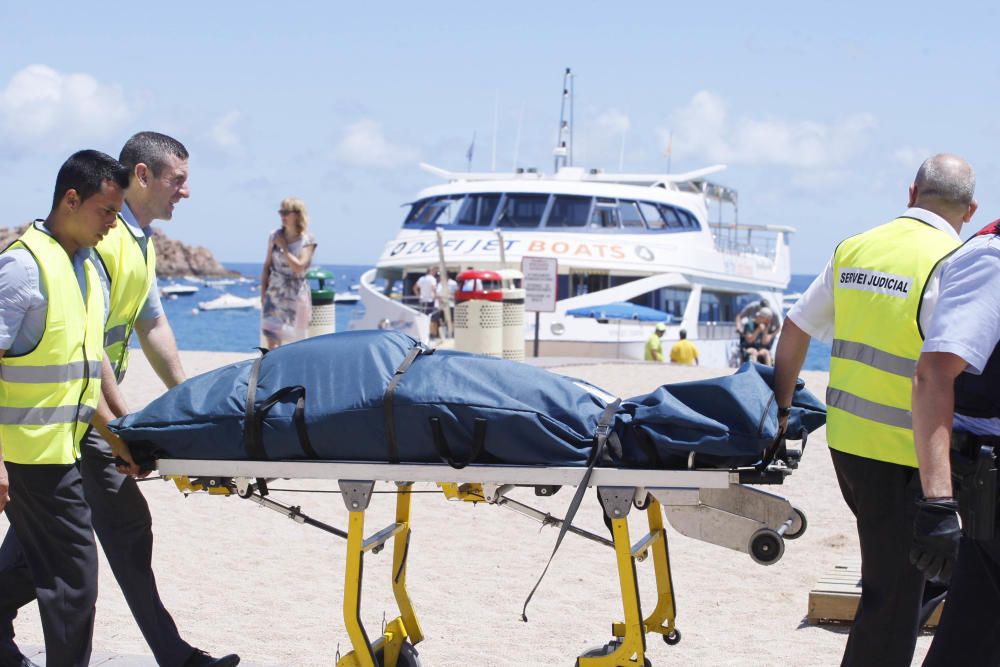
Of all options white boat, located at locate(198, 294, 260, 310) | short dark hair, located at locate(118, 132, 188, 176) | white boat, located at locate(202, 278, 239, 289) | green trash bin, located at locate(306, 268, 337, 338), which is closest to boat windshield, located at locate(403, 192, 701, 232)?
green trash bin, located at locate(306, 268, 337, 338)

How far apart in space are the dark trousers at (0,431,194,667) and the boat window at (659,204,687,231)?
22.9 m

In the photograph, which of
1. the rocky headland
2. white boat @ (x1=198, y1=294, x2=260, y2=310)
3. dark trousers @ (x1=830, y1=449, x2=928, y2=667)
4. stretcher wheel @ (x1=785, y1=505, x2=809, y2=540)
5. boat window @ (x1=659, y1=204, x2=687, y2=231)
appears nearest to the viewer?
dark trousers @ (x1=830, y1=449, x2=928, y2=667)

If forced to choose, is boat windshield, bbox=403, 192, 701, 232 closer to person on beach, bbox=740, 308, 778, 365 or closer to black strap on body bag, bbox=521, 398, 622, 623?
person on beach, bbox=740, 308, 778, 365

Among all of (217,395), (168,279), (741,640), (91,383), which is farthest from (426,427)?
(168,279)

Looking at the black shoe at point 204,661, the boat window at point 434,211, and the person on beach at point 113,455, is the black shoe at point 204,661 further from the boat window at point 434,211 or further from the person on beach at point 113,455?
the boat window at point 434,211

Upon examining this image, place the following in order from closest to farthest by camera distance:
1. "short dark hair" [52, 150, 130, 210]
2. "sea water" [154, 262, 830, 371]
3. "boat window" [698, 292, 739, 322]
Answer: "short dark hair" [52, 150, 130, 210] → "boat window" [698, 292, 739, 322] → "sea water" [154, 262, 830, 371]

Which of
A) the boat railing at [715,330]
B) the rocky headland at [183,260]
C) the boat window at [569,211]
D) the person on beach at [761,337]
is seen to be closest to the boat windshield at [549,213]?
the boat window at [569,211]

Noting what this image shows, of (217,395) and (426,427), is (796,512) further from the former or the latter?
(217,395)

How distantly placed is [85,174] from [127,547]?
4.06 ft

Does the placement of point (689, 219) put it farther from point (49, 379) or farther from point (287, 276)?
point (49, 379)

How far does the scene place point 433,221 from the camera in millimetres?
26172

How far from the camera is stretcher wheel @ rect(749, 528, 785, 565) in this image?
11.9 feet

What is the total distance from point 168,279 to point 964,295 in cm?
17502

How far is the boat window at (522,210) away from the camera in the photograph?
25.2 metres
